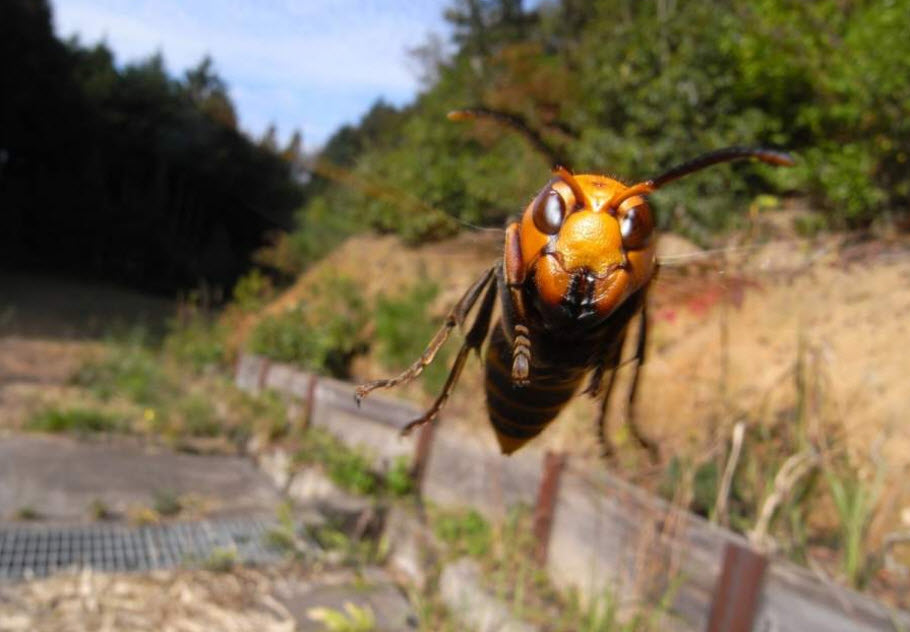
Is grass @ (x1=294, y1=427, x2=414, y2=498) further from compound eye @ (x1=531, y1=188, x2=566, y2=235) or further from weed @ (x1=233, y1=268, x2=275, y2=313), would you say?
compound eye @ (x1=531, y1=188, x2=566, y2=235)

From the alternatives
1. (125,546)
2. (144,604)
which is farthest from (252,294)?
(144,604)

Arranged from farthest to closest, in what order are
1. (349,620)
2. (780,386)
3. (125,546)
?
1. (125,546)
2. (780,386)
3. (349,620)

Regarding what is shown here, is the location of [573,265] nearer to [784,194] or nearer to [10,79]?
[784,194]

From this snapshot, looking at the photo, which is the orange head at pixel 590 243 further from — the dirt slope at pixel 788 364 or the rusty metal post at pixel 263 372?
the rusty metal post at pixel 263 372

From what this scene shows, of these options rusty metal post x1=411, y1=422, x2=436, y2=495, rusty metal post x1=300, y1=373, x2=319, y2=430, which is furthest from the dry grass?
rusty metal post x1=300, y1=373, x2=319, y2=430

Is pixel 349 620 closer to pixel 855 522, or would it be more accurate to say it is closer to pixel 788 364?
pixel 855 522

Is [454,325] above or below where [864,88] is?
below

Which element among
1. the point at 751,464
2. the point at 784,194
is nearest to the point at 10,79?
the point at 784,194
